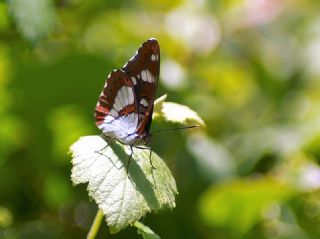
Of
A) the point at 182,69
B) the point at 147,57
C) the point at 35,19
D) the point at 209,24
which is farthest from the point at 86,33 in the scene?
the point at 147,57

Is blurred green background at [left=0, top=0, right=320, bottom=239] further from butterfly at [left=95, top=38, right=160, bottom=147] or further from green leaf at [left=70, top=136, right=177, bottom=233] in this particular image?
green leaf at [left=70, top=136, right=177, bottom=233]

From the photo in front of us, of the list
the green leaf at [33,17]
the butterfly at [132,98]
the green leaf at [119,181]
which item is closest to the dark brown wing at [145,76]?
the butterfly at [132,98]

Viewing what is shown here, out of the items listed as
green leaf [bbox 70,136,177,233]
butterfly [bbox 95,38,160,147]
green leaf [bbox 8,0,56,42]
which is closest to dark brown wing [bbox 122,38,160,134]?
butterfly [bbox 95,38,160,147]

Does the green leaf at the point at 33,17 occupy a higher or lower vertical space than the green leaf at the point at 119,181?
higher

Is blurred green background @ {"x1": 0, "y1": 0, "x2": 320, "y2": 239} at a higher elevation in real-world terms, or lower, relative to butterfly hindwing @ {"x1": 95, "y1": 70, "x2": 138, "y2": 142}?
lower

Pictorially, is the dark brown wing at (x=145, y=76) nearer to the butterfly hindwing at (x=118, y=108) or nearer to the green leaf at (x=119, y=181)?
the butterfly hindwing at (x=118, y=108)
